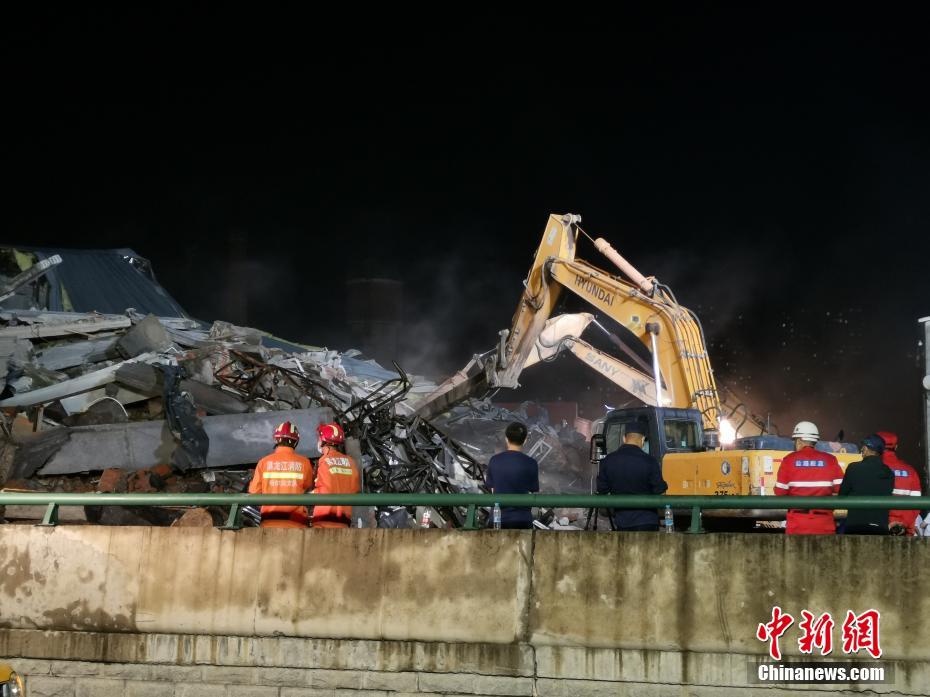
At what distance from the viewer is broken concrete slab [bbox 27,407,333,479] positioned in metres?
15.1

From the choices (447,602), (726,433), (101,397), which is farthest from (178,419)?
(447,602)

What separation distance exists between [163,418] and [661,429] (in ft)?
26.9

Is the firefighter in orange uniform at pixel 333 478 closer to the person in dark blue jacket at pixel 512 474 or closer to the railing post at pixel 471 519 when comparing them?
the person in dark blue jacket at pixel 512 474

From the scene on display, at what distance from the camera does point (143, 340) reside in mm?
21266

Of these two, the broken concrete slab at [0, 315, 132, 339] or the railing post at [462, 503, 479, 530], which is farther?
the broken concrete slab at [0, 315, 132, 339]

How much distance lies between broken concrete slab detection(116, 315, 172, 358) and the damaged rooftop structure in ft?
0.09

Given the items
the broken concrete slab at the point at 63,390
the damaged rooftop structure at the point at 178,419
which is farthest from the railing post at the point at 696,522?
the broken concrete slab at the point at 63,390

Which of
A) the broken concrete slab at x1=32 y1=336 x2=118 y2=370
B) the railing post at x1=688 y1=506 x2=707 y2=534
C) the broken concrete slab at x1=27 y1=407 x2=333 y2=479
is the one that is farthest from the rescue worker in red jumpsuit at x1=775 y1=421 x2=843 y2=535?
the broken concrete slab at x1=32 y1=336 x2=118 y2=370

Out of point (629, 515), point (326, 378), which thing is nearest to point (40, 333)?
point (326, 378)

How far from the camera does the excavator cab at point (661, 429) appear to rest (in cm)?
1487

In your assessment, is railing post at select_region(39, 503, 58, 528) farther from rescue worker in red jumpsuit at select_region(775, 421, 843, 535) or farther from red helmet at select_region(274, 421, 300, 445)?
rescue worker in red jumpsuit at select_region(775, 421, 843, 535)

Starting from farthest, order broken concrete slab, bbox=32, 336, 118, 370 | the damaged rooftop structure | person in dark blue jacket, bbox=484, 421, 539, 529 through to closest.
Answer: broken concrete slab, bbox=32, 336, 118, 370 < the damaged rooftop structure < person in dark blue jacket, bbox=484, 421, 539, 529

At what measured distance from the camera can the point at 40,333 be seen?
2162 centimetres
